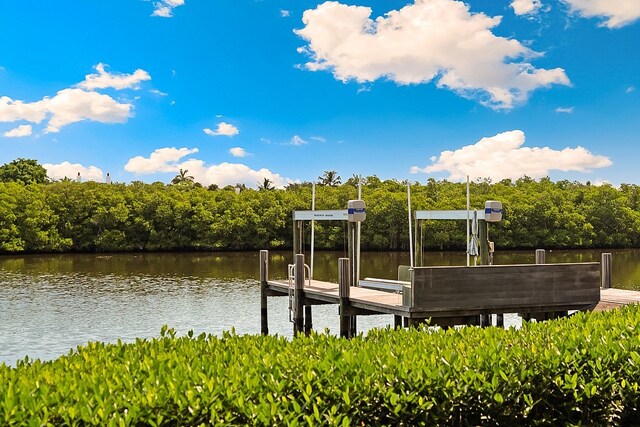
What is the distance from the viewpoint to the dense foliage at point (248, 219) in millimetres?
65188

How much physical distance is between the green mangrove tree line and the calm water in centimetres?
1795

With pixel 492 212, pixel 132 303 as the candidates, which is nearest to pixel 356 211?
pixel 492 212

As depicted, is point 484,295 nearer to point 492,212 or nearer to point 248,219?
point 492,212

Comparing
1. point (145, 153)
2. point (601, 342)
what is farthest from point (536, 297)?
point (145, 153)

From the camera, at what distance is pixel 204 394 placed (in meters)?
4.52

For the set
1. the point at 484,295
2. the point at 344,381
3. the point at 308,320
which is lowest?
the point at 308,320

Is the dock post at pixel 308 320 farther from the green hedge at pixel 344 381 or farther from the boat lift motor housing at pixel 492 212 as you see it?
Answer: the green hedge at pixel 344 381

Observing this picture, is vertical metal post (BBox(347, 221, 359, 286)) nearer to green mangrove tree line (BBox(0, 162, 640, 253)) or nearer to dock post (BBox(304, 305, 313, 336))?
dock post (BBox(304, 305, 313, 336))

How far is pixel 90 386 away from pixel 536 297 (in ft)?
35.4

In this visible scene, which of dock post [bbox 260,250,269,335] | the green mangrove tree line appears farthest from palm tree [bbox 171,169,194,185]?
dock post [bbox 260,250,269,335]

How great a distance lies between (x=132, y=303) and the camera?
2739 centimetres

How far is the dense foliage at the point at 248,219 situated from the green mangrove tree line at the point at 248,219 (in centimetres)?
10

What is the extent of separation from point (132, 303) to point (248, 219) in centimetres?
4172

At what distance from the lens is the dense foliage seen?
214ft
